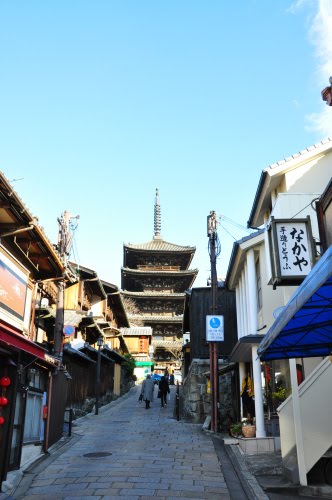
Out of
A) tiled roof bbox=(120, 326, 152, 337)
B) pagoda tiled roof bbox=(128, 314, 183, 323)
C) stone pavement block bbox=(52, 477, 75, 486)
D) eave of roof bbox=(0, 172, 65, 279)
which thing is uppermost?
pagoda tiled roof bbox=(128, 314, 183, 323)

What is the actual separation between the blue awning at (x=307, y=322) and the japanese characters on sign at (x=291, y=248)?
5.27 feet

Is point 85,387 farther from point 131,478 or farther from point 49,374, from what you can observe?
point 131,478

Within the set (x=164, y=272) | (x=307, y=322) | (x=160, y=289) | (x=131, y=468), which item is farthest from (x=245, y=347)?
(x=160, y=289)

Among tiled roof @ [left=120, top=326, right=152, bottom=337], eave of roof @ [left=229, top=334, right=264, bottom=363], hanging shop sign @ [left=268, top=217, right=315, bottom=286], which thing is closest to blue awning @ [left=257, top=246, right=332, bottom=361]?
hanging shop sign @ [left=268, top=217, right=315, bottom=286]

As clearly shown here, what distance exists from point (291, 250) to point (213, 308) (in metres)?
9.07

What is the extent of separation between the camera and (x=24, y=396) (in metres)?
10.9

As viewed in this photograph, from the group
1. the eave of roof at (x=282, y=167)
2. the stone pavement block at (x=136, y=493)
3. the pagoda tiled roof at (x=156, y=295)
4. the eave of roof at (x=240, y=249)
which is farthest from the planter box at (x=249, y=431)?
the pagoda tiled roof at (x=156, y=295)

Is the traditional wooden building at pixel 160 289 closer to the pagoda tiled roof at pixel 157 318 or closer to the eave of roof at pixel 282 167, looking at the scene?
the pagoda tiled roof at pixel 157 318

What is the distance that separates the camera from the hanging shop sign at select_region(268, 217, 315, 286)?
962 centimetres

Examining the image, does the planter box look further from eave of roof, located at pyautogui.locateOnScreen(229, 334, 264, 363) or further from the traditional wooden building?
the traditional wooden building

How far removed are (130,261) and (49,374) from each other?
4607 cm

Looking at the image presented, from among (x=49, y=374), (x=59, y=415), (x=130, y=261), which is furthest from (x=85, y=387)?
(x=130, y=261)

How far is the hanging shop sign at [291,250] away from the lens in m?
9.62

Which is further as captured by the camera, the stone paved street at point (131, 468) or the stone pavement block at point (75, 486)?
the stone pavement block at point (75, 486)
